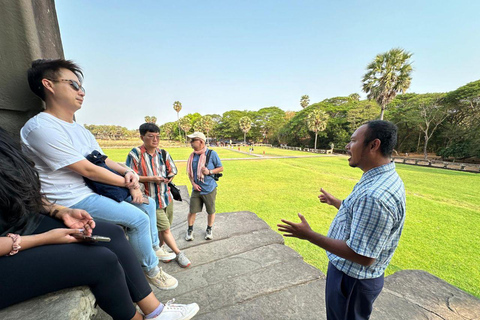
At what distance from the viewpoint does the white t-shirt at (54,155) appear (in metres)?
1.14

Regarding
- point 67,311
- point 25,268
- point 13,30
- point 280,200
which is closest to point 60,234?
point 25,268

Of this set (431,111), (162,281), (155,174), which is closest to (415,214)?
(162,281)

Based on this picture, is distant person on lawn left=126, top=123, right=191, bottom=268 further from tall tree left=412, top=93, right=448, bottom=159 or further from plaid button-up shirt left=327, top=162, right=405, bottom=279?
tall tree left=412, top=93, right=448, bottom=159

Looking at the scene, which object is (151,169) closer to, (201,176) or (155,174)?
(155,174)

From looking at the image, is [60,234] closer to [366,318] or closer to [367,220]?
[367,220]

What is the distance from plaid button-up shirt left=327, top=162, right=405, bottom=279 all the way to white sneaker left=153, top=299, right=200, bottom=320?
1189 mm

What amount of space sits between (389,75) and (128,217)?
2010cm

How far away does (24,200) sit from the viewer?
0.95m

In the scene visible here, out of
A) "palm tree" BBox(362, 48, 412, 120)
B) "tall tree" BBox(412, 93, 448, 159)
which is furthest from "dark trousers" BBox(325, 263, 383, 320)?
"tall tree" BBox(412, 93, 448, 159)

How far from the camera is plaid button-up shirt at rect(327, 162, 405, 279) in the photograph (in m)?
1.06

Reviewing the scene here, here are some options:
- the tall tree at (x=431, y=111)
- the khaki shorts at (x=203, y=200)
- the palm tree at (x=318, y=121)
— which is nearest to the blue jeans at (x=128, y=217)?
the khaki shorts at (x=203, y=200)

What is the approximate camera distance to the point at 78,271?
95 cm

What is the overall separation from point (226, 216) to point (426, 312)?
119 inches

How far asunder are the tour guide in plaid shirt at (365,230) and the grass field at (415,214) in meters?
→ 2.08
